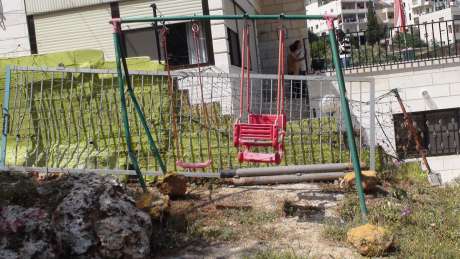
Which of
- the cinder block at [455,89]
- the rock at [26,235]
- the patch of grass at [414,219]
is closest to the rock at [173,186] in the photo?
the patch of grass at [414,219]

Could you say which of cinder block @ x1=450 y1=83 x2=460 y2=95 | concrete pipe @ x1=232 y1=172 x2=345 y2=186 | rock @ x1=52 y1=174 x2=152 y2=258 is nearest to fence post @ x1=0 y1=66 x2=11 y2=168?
rock @ x1=52 y1=174 x2=152 y2=258

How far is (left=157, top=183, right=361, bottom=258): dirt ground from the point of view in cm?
505

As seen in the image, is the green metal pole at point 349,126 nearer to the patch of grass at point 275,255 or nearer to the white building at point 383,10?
the patch of grass at point 275,255

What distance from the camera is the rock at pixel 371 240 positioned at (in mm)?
4844

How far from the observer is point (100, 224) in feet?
15.2

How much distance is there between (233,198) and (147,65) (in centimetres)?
305

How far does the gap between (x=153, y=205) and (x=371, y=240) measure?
236 centimetres

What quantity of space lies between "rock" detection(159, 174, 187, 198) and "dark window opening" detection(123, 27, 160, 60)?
4.13m

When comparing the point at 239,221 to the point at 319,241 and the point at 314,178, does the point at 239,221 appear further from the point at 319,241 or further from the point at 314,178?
the point at 314,178

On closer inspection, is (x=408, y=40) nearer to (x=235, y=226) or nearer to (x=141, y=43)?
(x=141, y=43)

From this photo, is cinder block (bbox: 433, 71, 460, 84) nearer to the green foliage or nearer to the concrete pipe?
the green foliage

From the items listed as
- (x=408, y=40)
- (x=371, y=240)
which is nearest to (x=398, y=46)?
(x=408, y=40)

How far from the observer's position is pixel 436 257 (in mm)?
4766

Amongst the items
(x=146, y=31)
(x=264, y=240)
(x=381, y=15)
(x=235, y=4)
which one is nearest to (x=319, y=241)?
(x=264, y=240)
